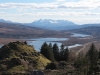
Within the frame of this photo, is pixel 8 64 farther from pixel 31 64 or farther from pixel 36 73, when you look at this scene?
pixel 36 73

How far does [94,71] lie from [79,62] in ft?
25.5

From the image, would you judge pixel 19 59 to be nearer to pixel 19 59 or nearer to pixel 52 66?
pixel 19 59

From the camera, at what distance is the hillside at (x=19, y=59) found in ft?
168

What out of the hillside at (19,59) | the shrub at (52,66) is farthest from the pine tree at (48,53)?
the shrub at (52,66)

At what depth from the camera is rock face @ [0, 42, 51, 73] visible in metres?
51.3

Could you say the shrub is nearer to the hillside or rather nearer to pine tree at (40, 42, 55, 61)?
the hillside

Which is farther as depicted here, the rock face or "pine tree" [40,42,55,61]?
"pine tree" [40,42,55,61]

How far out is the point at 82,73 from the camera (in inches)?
1401

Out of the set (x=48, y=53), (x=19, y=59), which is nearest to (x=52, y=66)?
(x=19, y=59)

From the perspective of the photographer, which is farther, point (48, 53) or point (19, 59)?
point (48, 53)

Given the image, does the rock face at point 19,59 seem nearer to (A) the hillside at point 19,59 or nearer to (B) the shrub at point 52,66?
(A) the hillside at point 19,59

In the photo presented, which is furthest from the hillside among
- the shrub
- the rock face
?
the shrub

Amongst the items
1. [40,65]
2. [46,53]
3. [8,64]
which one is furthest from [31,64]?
[46,53]

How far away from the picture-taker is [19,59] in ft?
176
